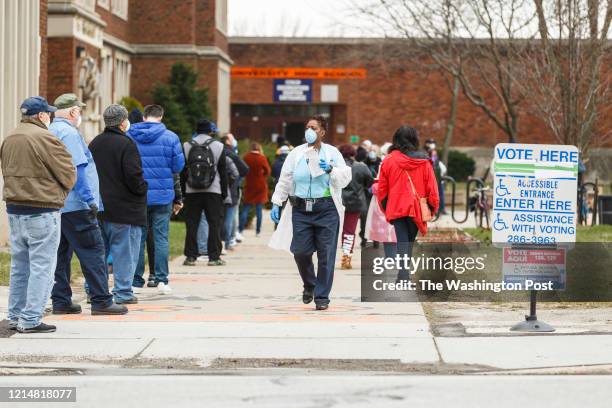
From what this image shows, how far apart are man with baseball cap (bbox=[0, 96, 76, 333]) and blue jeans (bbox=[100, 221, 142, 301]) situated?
6.01 ft

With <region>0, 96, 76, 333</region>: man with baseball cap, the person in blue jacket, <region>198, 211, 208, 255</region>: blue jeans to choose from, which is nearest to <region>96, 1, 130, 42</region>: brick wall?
<region>198, 211, 208, 255</region>: blue jeans

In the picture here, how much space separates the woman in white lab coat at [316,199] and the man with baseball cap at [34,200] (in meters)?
2.67

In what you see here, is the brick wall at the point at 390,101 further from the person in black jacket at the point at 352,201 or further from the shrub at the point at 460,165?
the person in black jacket at the point at 352,201

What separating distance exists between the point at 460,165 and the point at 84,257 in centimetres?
4544

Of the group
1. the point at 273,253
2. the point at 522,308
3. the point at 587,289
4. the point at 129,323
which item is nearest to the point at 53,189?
the point at 129,323

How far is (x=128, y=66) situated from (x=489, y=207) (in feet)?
56.6

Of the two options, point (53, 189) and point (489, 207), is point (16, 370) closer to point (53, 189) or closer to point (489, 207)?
point (53, 189)

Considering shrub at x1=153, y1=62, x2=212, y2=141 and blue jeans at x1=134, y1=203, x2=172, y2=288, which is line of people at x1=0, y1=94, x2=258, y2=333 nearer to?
blue jeans at x1=134, y1=203, x2=172, y2=288

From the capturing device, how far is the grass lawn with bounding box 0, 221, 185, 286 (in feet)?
51.0

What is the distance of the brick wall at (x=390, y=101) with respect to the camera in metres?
57.6

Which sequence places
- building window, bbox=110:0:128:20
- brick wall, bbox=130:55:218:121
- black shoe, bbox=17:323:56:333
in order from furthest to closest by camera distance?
brick wall, bbox=130:55:218:121
building window, bbox=110:0:128:20
black shoe, bbox=17:323:56:333

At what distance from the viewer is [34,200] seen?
10.5 metres

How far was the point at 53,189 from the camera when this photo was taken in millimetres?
10555
